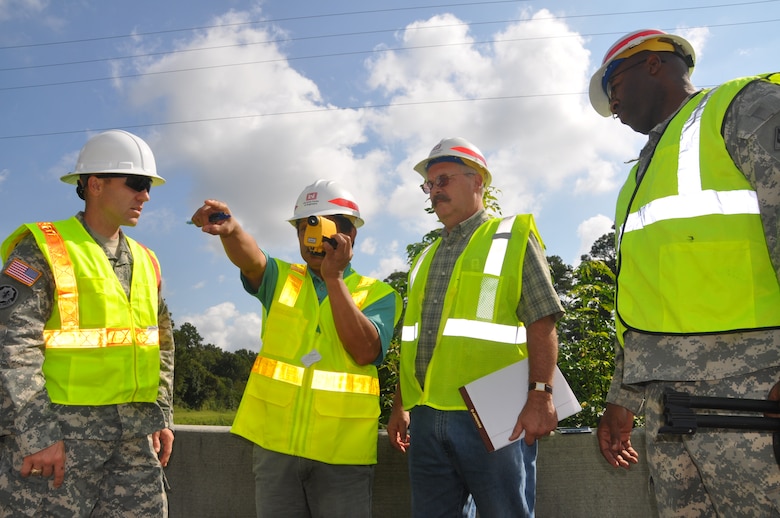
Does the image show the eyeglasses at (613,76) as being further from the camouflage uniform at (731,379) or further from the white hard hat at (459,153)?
the white hard hat at (459,153)

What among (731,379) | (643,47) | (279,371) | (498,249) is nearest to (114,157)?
(279,371)

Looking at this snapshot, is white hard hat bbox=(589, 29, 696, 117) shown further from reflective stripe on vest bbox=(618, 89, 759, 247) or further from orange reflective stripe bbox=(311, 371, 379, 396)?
orange reflective stripe bbox=(311, 371, 379, 396)

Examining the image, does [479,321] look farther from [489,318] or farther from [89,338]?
[89,338]

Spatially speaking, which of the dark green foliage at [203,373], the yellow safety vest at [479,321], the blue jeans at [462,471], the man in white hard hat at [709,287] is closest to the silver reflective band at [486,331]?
the yellow safety vest at [479,321]

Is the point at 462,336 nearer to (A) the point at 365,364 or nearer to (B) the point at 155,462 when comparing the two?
(A) the point at 365,364

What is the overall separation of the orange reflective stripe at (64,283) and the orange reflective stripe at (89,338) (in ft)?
0.14

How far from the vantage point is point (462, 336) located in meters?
3.30

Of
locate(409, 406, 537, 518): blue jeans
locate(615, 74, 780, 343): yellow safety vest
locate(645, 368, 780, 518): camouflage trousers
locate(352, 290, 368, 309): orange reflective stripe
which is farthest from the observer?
locate(352, 290, 368, 309): orange reflective stripe

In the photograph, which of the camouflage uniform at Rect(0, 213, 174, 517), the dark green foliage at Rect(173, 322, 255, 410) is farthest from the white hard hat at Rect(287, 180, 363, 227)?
the dark green foliage at Rect(173, 322, 255, 410)

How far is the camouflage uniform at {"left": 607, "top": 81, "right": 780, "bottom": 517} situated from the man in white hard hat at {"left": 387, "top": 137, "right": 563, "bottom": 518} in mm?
807

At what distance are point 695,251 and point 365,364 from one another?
1.86 meters

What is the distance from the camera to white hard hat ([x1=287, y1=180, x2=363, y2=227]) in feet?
12.5

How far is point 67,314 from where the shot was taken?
3158mm

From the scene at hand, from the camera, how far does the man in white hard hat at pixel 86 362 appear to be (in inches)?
116
